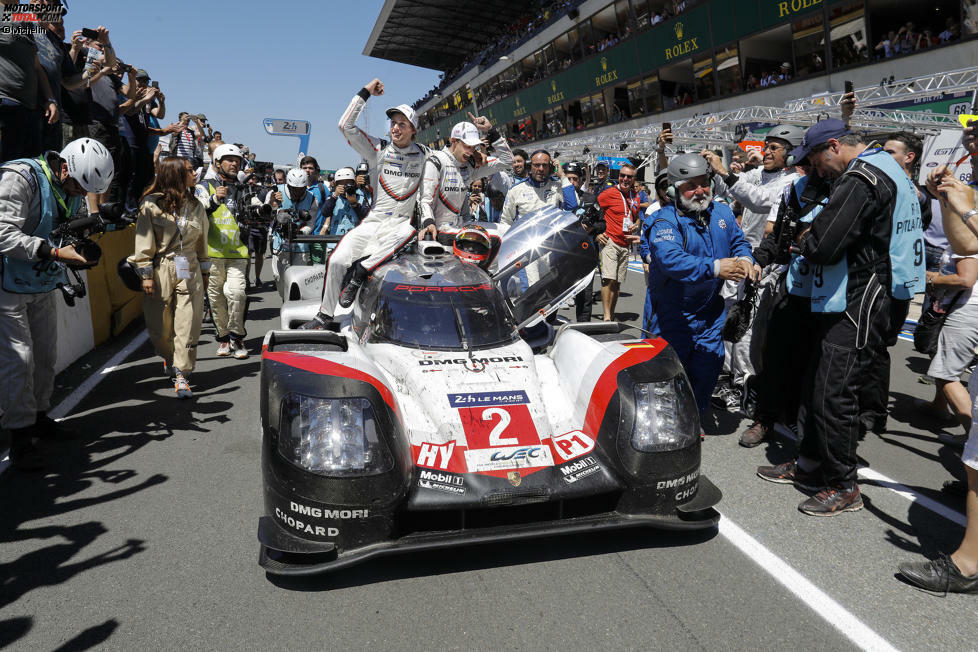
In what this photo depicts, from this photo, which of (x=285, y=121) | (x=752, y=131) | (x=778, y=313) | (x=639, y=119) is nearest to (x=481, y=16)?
(x=285, y=121)

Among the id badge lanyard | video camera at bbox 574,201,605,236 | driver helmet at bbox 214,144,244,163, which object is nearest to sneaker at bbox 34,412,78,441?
the id badge lanyard

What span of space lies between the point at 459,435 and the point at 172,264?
352 centimetres

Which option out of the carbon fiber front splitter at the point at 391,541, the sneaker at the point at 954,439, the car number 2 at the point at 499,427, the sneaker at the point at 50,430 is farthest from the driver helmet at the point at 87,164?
the sneaker at the point at 954,439

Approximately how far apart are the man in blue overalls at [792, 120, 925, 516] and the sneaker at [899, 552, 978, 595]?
2.22 feet

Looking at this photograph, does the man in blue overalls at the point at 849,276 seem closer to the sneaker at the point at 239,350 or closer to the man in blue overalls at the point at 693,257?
the man in blue overalls at the point at 693,257

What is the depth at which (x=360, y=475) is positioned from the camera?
2.76 meters

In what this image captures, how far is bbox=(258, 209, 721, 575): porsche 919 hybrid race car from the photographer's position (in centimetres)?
276

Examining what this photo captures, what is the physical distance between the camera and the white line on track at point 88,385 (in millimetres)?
4340

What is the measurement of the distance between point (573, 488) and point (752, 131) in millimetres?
16772

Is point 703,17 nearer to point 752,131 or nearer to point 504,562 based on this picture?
point 752,131

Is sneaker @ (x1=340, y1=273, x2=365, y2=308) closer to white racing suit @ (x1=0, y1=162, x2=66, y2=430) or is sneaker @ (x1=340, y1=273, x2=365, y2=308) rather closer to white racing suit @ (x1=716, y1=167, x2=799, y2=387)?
white racing suit @ (x1=0, y1=162, x2=66, y2=430)

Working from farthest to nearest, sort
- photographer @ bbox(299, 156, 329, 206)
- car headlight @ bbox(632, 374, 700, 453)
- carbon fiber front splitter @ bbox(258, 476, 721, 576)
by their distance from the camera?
photographer @ bbox(299, 156, 329, 206) → car headlight @ bbox(632, 374, 700, 453) → carbon fiber front splitter @ bbox(258, 476, 721, 576)

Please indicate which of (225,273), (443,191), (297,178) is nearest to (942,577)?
(443,191)

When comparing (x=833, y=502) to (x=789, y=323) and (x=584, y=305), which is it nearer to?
(x=789, y=323)
